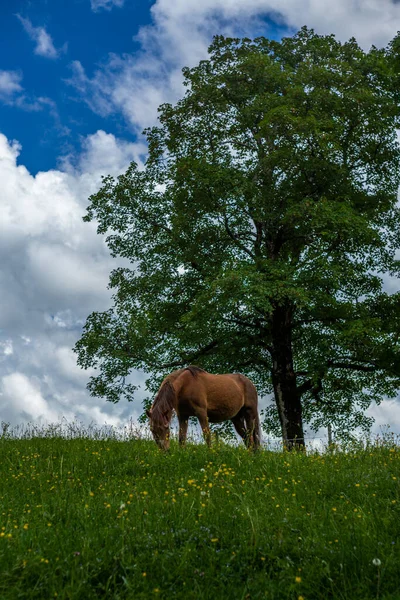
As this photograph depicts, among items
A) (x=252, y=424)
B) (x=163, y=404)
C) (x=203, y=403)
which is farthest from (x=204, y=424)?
(x=252, y=424)

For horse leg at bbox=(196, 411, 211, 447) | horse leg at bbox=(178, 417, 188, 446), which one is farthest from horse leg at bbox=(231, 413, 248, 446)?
horse leg at bbox=(178, 417, 188, 446)

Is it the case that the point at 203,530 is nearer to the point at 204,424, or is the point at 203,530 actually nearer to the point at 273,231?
the point at 204,424

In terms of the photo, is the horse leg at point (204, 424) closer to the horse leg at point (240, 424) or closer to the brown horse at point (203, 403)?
the brown horse at point (203, 403)

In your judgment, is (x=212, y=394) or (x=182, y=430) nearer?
(x=182, y=430)

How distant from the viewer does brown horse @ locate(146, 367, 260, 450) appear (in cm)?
1280

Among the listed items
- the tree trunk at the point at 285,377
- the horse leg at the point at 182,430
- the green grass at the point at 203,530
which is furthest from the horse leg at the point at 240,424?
the tree trunk at the point at 285,377

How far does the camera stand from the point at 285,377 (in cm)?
2092

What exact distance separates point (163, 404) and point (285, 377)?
29.3 feet

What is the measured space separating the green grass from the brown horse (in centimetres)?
100

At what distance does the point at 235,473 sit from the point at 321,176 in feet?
43.4

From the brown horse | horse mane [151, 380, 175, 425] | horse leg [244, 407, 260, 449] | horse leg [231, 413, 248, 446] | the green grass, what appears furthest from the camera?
horse leg [231, 413, 248, 446]

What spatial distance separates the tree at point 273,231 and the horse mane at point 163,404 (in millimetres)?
5869

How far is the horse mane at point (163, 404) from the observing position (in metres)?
12.7

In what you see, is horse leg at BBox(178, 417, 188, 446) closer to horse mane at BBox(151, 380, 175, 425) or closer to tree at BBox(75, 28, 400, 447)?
horse mane at BBox(151, 380, 175, 425)
